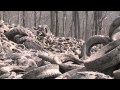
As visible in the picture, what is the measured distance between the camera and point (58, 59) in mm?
7926

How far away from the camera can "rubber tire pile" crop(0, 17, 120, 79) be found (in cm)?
542

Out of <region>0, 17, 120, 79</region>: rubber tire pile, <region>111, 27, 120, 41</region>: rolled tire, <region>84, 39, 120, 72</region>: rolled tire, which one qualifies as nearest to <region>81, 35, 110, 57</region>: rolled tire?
<region>0, 17, 120, 79</region>: rubber tire pile

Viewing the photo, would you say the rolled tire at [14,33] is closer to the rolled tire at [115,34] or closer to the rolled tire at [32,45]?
the rolled tire at [32,45]

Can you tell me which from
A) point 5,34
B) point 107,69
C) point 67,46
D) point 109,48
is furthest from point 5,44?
point 107,69

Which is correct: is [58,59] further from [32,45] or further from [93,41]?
[32,45]

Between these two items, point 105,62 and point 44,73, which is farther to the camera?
point 44,73

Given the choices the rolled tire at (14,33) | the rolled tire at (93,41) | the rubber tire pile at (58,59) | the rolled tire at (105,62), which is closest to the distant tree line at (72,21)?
the rubber tire pile at (58,59)

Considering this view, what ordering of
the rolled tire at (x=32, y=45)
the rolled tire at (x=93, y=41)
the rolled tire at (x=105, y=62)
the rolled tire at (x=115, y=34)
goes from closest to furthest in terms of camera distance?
the rolled tire at (x=105, y=62), the rolled tire at (x=115, y=34), the rolled tire at (x=93, y=41), the rolled tire at (x=32, y=45)

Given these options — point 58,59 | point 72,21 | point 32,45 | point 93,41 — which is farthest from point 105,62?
point 72,21

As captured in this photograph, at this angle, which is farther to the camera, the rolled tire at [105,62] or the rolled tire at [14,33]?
the rolled tire at [14,33]

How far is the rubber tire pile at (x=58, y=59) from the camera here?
5.42 meters

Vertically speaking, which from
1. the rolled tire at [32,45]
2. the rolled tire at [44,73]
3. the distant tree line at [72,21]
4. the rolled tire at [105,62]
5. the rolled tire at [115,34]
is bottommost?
the rolled tire at [44,73]

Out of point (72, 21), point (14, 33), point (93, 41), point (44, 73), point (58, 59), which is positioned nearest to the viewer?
point (44, 73)
